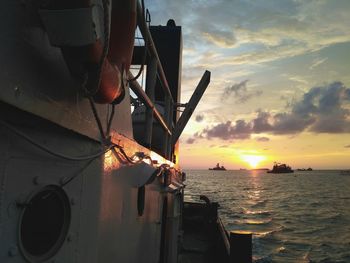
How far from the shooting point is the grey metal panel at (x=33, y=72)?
1447 mm

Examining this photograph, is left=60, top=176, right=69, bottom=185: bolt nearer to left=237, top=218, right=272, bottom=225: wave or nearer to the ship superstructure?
the ship superstructure

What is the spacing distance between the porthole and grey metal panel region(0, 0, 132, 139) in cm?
41

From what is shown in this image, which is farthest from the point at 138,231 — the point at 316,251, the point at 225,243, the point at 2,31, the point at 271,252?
the point at 316,251

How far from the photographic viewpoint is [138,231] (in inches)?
155

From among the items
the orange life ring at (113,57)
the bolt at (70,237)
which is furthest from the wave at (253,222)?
the orange life ring at (113,57)

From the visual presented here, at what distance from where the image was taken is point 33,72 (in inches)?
63.7

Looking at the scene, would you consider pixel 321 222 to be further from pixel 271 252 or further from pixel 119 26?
pixel 119 26

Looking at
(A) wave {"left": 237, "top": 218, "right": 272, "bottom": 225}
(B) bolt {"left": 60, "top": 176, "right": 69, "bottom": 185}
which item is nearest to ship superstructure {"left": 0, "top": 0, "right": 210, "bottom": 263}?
(B) bolt {"left": 60, "top": 176, "right": 69, "bottom": 185}

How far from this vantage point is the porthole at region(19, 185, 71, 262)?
69.6 inches

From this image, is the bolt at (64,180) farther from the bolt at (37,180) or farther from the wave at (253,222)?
the wave at (253,222)

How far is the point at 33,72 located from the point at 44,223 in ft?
2.80

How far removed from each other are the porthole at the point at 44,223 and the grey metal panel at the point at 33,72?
1.35 feet

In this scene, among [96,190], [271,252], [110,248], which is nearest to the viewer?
[96,190]

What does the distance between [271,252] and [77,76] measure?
74.6 feet
